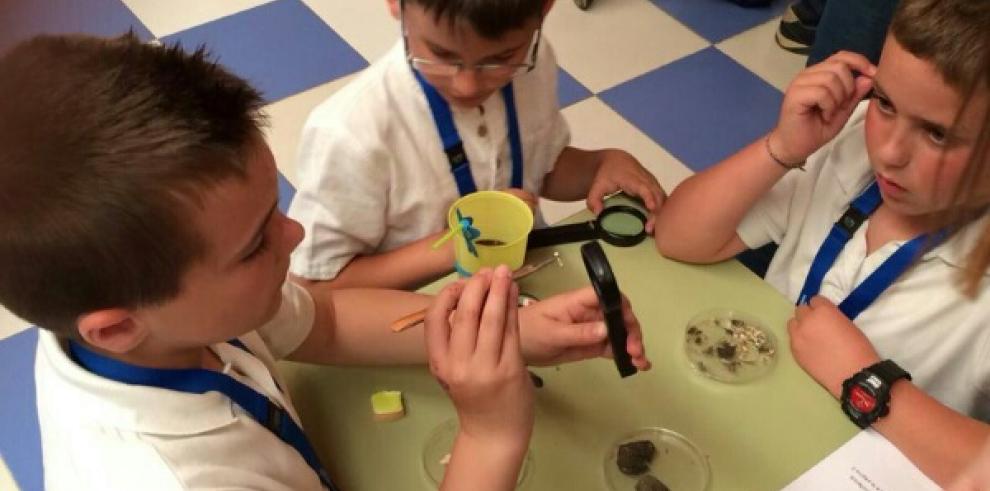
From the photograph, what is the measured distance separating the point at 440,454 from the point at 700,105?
1719 mm

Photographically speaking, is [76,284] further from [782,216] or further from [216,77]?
[782,216]

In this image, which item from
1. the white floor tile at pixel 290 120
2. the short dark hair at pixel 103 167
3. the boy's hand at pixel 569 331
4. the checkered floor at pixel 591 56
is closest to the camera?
the short dark hair at pixel 103 167

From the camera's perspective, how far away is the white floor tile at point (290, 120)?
211 cm

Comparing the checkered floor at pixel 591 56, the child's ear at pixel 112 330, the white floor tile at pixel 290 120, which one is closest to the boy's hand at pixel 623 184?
the child's ear at pixel 112 330

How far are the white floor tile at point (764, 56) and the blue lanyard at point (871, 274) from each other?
146 centimetres

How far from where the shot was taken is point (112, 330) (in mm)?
712

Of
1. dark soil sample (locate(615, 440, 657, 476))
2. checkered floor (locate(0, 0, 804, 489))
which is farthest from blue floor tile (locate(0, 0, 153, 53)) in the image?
dark soil sample (locate(615, 440, 657, 476))

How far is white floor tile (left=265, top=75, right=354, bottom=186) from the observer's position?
211 cm

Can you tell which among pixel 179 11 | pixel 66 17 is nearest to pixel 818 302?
pixel 179 11

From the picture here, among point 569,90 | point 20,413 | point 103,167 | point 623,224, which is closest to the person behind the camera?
point 103,167

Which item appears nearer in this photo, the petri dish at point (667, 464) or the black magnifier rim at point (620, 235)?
the petri dish at point (667, 464)

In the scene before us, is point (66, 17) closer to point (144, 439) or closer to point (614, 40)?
point (614, 40)

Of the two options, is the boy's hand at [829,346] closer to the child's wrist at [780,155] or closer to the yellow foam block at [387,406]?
the child's wrist at [780,155]

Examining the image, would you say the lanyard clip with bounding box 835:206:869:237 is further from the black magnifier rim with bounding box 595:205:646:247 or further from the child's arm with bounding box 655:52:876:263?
the black magnifier rim with bounding box 595:205:646:247
